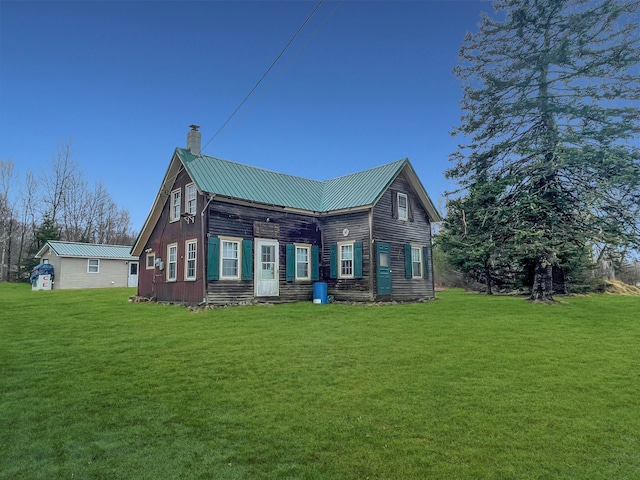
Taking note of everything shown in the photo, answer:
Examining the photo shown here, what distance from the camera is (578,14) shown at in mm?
17062

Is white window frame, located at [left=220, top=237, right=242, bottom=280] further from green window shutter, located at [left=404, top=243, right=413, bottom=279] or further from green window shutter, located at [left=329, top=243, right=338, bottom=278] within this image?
green window shutter, located at [left=404, top=243, right=413, bottom=279]

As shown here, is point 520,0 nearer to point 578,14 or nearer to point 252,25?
point 578,14

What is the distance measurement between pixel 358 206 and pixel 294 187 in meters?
4.07

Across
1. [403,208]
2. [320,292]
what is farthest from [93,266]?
[403,208]

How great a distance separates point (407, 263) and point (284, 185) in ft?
24.2

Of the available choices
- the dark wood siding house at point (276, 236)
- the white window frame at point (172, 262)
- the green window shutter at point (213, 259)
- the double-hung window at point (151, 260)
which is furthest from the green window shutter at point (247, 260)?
the double-hung window at point (151, 260)

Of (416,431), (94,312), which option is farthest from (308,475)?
(94,312)

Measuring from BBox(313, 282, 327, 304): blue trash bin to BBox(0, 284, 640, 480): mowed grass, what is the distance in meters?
6.52

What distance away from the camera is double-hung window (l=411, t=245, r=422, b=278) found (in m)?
19.7

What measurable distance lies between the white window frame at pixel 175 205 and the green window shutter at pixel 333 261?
733cm

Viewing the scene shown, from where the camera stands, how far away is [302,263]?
Result: 1806 centimetres

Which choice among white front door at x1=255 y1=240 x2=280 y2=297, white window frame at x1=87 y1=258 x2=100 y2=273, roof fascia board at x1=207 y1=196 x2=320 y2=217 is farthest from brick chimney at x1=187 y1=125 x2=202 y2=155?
white window frame at x1=87 y1=258 x2=100 y2=273

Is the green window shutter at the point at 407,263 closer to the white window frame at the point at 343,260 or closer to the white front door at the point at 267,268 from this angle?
the white window frame at the point at 343,260

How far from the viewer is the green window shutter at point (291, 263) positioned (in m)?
17.3
